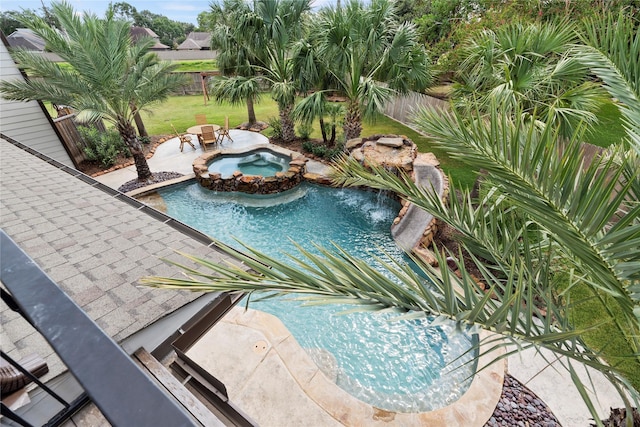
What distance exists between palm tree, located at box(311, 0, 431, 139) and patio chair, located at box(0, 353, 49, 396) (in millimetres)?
8844

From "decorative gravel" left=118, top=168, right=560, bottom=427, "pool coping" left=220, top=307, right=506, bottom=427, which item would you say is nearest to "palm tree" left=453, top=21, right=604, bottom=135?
"pool coping" left=220, top=307, right=506, bottom=427

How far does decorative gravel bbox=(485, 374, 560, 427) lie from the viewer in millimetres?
3732

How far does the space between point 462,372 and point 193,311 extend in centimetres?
443

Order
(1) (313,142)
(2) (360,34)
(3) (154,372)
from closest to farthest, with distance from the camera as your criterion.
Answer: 1. (3) (154,372)
2. (2) (360,34)
3. (1) (313,142)

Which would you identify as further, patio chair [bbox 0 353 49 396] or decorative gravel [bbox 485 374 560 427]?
decorative gravel [bbox 485 374 560 427]

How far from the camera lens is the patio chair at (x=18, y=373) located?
5.21 ft

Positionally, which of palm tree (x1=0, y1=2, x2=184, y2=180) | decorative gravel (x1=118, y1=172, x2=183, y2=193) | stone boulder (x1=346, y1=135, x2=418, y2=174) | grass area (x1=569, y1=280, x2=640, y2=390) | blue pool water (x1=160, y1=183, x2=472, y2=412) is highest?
palm tree (x1=0, y1=2, x2=184, y2=180)

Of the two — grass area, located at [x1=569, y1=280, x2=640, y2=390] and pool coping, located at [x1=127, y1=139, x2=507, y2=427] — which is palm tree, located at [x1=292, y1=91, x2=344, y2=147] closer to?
pool coping, located at [x1=127, y1=139, x2=507, y2=427]

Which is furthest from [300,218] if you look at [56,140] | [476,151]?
[56,140]

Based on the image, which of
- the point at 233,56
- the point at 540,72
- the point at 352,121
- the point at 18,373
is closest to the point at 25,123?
the point at 233,56

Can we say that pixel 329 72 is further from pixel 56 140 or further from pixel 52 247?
pixel 56 140

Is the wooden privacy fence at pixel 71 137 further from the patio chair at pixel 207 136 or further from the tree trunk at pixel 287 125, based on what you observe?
the tree trunk at pixel 287 125

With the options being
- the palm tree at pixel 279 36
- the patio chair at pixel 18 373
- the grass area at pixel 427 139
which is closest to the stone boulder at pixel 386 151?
the grass area at pixel 427 139

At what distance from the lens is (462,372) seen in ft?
15.2
